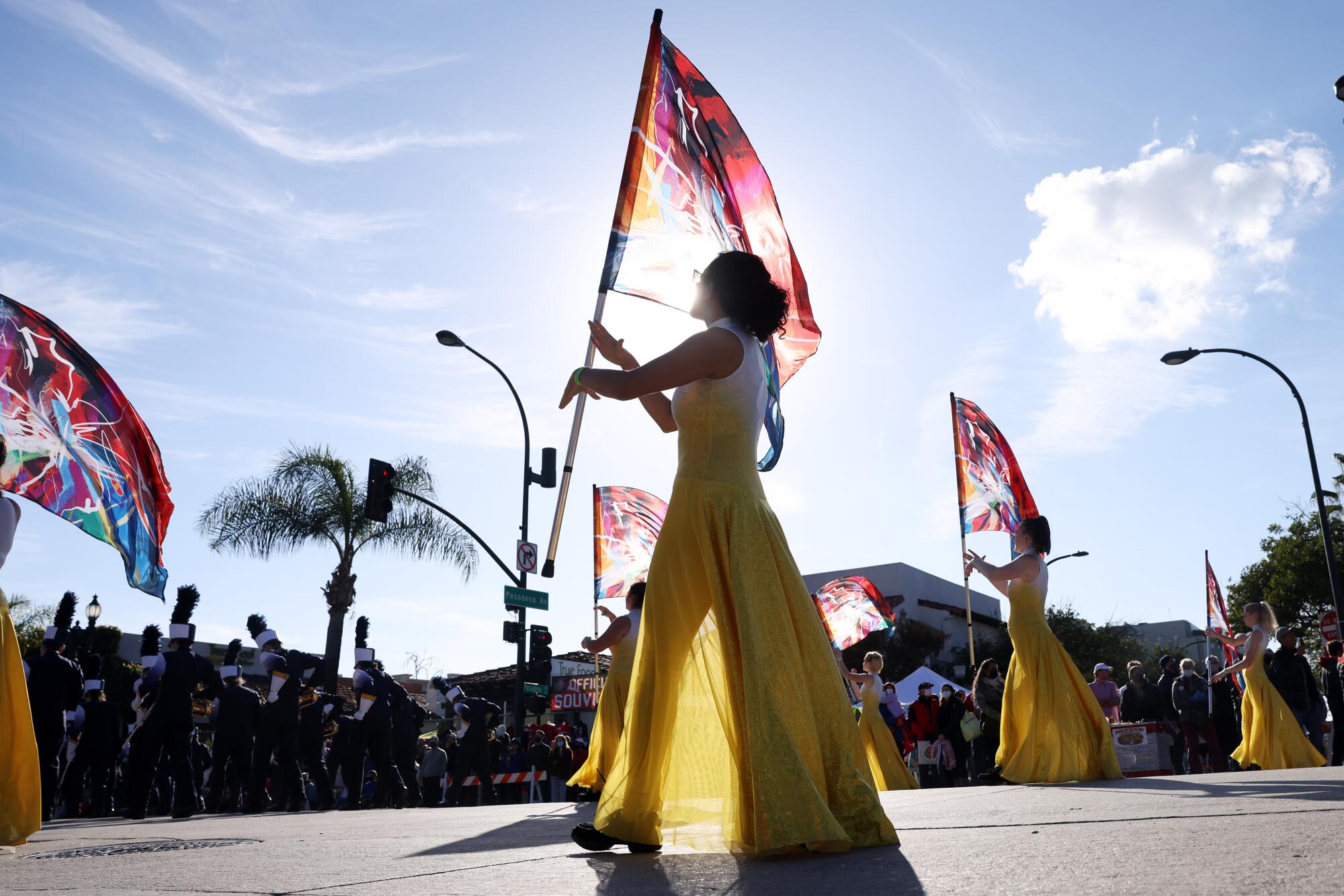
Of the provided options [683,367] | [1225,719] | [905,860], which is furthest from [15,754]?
[1225,719]

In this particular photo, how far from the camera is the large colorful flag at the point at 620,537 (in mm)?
16156

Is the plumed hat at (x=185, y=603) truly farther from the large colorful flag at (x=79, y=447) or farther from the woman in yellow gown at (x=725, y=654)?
the woman in yellow gown at (x=725, y=654)

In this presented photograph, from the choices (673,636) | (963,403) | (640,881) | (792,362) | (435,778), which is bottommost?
(435,778)

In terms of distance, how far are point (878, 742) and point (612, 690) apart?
3925 mm

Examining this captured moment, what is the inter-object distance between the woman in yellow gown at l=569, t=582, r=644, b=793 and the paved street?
12.9ft

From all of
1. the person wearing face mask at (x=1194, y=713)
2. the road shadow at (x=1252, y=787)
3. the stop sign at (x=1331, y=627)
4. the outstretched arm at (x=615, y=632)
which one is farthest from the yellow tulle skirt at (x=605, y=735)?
the stop sign at (x=1331, y=627)

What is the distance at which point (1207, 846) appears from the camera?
2389mm

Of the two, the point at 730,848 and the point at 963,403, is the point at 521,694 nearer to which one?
the point at 963,403

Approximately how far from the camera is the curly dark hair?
3.76 m

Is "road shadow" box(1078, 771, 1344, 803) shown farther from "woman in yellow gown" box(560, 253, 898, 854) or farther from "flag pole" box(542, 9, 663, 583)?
"flag pole" box(542, 9, 663, 583)

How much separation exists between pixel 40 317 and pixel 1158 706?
44.4ft

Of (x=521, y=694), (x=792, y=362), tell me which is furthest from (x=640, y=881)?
(x=521, y=694)

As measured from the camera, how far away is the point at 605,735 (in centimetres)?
991

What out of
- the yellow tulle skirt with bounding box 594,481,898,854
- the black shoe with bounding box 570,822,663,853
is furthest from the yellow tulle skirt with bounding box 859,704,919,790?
the black shoe with bounding box 570,822,663,853
